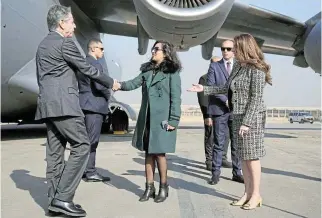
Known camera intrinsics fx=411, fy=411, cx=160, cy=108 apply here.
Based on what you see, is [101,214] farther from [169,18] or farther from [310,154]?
[310,154]

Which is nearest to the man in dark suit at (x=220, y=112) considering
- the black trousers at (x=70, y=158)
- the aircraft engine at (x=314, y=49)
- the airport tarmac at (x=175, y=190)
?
the airport tarmac at (x=175, y=190)

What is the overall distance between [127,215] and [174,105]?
3.58 feet

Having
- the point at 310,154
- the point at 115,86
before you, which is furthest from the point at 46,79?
the point at 310,154

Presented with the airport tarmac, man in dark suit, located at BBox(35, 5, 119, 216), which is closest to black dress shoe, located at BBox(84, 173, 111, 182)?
the airport tarmac

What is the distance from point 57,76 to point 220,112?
2.23m

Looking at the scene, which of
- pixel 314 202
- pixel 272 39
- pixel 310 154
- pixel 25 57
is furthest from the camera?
pixel 272 39

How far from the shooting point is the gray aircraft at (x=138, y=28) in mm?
6082

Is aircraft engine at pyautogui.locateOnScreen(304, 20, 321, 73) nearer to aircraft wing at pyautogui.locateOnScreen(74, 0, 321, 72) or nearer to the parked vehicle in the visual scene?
aircraft wing at pyautogui.locateOnScreen(74, 0, 321, 72)

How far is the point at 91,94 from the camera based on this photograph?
4.74m

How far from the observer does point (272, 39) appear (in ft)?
40.0

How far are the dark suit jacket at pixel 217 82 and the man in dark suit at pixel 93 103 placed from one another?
4.08ft

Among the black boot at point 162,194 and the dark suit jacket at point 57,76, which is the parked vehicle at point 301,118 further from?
the dark suit jacket at point 57,76

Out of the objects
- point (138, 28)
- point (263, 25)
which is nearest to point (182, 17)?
point (138, 28)

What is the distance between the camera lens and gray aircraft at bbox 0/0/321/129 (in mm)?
6082
